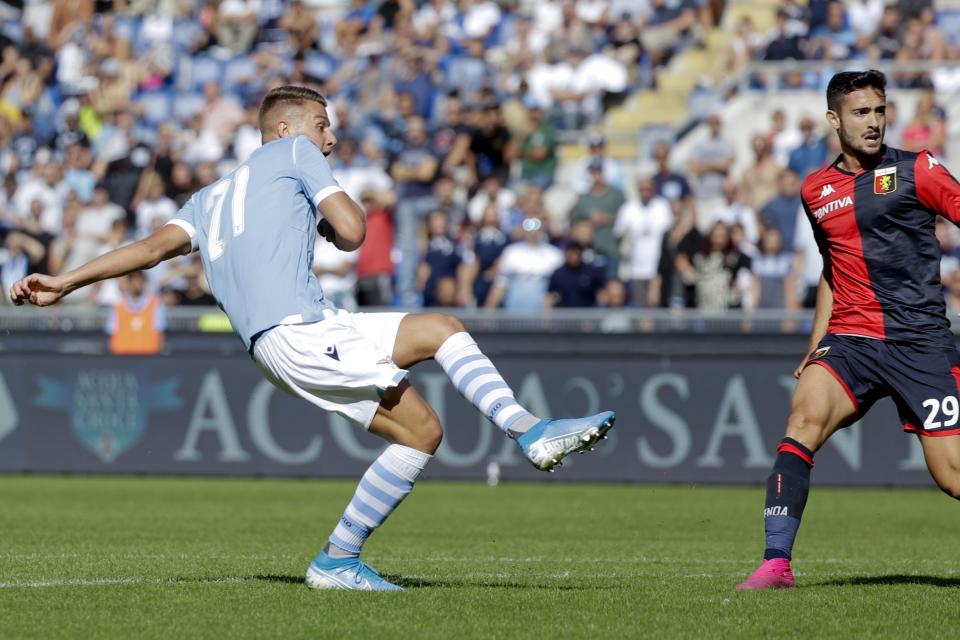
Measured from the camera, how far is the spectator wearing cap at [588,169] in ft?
61.3

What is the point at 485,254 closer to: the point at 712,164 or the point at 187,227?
the point at 712,164

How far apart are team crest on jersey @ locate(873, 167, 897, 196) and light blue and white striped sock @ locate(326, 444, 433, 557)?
238 cm

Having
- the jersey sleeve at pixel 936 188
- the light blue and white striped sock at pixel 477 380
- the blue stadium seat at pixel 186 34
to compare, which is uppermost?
the blue stadium seat at pixel 186 34

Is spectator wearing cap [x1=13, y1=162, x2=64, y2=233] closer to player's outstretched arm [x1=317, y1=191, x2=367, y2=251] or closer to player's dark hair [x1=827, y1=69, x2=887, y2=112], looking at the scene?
player's outstretched arm [x1=317, y1=191, x2=367, y2=251]

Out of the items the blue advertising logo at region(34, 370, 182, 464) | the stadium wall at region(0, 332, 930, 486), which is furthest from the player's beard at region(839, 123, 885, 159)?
the blue advertising logo at region(34, 370, 182, 464)

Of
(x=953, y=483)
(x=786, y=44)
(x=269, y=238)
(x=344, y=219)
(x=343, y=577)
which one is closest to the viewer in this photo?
(x=344, y=219)

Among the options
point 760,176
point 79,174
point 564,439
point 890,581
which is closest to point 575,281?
point 760,176

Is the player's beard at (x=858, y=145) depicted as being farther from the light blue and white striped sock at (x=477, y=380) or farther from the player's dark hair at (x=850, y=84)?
the light blue and white striped sock at (x=477, y=380)

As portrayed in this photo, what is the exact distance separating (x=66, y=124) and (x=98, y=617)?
17.5m

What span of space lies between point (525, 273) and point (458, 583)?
9.88 m

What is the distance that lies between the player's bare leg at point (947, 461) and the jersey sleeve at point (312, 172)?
289 cm

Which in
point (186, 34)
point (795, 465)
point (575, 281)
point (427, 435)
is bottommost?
point (795, 465)

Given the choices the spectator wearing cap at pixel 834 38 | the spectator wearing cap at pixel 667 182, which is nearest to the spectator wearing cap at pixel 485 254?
the spectator wearing cap at pixel 667 182

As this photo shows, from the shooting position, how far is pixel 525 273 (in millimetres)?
17312
